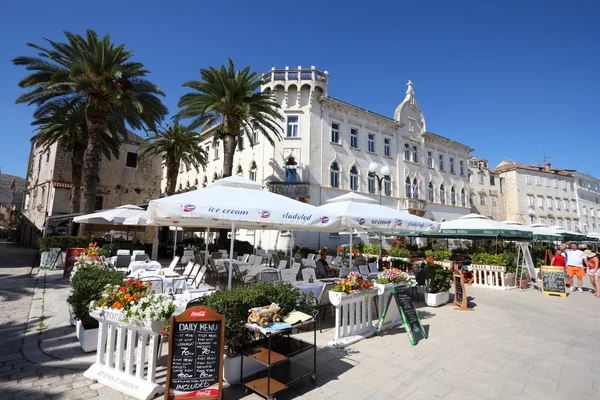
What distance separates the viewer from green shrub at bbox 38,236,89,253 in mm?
15820

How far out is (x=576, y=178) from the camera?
164 feet

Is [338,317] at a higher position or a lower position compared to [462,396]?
higher

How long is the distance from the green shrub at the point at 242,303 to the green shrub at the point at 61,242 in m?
15.7

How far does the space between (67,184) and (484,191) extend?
4640 centimetres

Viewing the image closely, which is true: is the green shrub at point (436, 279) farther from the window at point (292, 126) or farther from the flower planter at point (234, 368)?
the window at point (292, 126)

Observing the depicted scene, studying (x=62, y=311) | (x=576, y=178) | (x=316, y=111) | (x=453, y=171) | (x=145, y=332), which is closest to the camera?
(x=145, y=332)

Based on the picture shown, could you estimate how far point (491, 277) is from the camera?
12.5 meters

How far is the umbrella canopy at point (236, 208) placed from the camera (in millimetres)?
5273

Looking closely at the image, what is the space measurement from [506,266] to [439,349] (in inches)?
366

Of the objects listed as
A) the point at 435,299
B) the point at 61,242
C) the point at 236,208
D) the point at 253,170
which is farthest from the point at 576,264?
the point at 61,242

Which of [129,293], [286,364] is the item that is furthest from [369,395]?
[129,293]

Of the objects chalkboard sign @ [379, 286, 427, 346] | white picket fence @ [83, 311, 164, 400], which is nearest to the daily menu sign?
white picket fence @ [83, 311, 164, 400]

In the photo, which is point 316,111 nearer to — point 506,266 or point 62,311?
point 506,266

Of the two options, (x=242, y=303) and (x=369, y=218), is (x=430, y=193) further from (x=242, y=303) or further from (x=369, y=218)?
(x=242, y=303)
